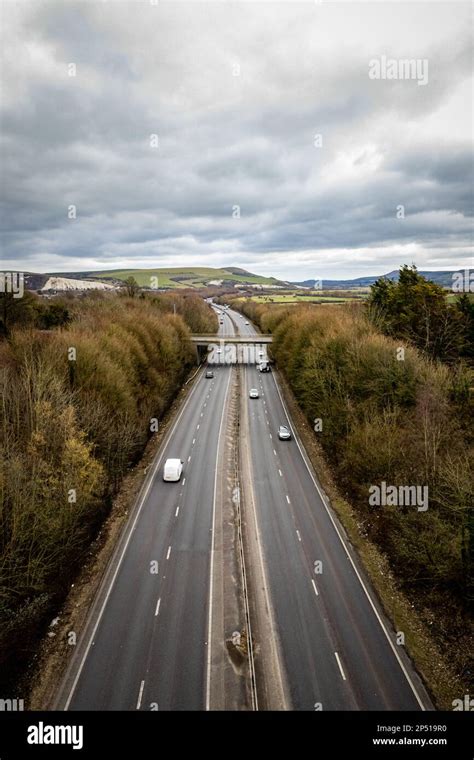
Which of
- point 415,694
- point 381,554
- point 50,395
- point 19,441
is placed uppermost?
point 50,395

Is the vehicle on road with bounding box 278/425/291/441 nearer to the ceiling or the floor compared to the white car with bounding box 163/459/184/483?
nearer to the ceiling

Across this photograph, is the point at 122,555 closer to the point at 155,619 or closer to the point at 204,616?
the point at 155,619

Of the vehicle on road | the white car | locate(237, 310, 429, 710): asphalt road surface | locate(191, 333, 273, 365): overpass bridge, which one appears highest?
locate(191, 333, 273, 365): overpass bridge

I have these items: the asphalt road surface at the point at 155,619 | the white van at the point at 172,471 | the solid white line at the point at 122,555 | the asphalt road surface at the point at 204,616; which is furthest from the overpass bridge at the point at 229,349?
the asphalt road surface at the point at 155,619

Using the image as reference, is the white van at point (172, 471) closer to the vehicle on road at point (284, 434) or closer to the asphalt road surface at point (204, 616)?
the asphalt road surface at point (204, 616)

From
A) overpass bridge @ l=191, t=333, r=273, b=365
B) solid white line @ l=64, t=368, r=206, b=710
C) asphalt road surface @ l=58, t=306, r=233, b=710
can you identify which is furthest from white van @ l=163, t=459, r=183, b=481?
overpass bridge @ l=191, t=333, r=273, b=365

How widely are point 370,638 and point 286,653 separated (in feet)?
13.8

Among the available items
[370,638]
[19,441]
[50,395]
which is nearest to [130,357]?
[50,395]

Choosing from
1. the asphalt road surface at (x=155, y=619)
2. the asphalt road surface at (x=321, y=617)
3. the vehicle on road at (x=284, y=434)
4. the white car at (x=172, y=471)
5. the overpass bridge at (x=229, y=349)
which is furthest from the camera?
the overpass bridge at (x=229, y=349)

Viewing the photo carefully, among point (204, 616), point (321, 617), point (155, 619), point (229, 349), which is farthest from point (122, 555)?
point (229, 349)

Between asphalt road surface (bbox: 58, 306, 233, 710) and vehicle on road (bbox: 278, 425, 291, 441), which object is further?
vehicle on road (bbox: 278, 425, 291, 441)

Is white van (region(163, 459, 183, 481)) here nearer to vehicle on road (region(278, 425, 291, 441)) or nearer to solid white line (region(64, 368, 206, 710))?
solid white line (region(64, 368, 206, 710))

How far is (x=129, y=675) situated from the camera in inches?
620
